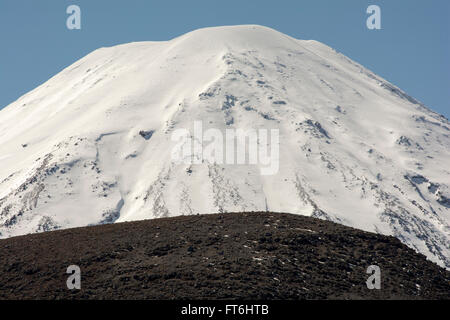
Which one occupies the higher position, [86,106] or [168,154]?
[86,106]

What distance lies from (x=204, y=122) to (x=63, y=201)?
44.8m

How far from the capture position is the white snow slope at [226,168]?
476ft

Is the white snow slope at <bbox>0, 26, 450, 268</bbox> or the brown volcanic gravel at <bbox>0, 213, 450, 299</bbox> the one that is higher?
the white snow slope at <bbox>0, 26, 450, 268</bbox>

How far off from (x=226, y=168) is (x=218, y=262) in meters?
119

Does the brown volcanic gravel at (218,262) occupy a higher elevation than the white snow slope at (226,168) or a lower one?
lower

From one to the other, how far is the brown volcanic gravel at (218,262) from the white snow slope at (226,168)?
9114 centimetres

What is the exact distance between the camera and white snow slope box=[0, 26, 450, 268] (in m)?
145

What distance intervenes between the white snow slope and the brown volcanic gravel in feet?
299

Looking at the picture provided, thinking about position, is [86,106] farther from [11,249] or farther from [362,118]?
[11,249]

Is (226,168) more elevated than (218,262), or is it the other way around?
(226,168)

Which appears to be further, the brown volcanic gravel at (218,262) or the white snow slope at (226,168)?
the white snow slope at (226,168)

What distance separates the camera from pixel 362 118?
194125 mm

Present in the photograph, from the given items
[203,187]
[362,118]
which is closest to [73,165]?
[203,187]

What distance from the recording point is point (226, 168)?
528 feet
